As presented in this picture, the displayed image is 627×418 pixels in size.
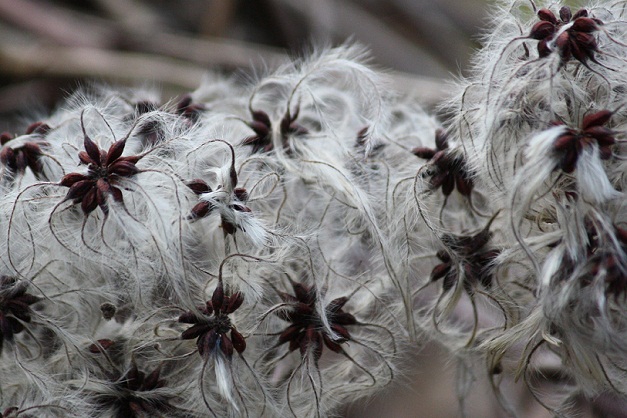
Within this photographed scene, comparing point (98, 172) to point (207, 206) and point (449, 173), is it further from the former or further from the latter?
point (449, 173)

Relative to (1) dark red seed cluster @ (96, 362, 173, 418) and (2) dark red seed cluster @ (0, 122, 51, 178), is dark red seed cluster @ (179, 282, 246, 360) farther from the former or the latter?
(2) dark red seed cluster @ (0, 122, 51, 178)

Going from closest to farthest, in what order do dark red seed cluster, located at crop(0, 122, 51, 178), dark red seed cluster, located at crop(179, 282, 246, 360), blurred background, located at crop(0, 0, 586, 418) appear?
dark red seed cluster, located at crop(179, 282, 246, 360) → dark red seed cluster, located at crop(0, 122, 51, 178) → blurred background, located at crop(0, 0, 586, 418)

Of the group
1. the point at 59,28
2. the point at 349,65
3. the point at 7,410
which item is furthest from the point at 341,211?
the point at 59,28

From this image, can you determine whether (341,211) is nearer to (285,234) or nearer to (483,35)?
(285,234)

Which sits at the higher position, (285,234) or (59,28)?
(285,234)

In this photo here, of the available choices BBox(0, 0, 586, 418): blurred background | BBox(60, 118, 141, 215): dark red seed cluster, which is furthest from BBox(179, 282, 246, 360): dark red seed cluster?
BBox(0, 0, 586, 418): blurred background

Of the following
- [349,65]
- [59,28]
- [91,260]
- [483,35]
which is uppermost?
[483,35]

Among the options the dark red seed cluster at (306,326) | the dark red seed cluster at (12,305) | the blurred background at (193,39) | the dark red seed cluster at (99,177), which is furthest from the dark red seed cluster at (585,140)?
the blurred background at (193,39)

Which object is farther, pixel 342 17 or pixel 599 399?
pixel 342 17
